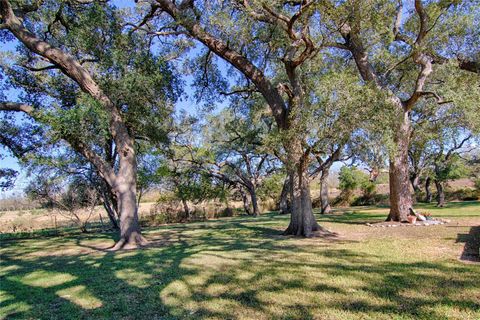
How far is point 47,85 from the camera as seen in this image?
11.7 meters

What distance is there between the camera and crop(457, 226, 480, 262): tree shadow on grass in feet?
17.9

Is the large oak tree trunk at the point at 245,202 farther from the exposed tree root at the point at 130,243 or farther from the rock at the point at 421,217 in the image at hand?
the exposed tree root at the point at 130,243

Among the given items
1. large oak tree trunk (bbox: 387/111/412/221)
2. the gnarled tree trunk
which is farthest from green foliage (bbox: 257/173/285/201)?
the gnarled tree trunk

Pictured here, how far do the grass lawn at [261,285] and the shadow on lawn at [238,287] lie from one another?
13 mm

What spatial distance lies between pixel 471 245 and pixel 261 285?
5182 millimetres

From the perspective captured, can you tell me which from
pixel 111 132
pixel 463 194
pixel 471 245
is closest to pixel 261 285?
pixel 471 245

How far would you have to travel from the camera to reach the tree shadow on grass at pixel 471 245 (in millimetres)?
5441

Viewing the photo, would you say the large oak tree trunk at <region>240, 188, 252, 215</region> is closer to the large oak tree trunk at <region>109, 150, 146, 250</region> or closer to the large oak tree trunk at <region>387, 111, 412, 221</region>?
the large oak tree trunk at <region>387, 111, 412, 221</region>

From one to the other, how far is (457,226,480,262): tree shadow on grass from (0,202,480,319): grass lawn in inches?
4.8

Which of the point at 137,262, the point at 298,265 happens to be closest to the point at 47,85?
the point at 137,262

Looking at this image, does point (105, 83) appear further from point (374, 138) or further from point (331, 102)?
point (374, 138)

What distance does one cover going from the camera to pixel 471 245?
21.4ft

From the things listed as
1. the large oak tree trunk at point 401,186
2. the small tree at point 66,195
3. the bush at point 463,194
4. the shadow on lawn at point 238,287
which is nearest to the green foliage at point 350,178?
the bush at point 463,194

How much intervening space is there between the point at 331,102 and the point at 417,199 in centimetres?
2371
